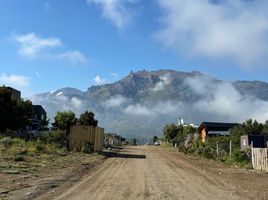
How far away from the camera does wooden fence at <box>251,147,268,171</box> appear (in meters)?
31.8

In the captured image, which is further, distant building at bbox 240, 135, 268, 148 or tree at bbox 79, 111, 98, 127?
tree at bbox 79, 111, 98, 127

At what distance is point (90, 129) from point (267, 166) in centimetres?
2301

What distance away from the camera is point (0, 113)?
64.9 meters

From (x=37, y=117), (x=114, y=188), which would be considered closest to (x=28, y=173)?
(x=114, y=188)

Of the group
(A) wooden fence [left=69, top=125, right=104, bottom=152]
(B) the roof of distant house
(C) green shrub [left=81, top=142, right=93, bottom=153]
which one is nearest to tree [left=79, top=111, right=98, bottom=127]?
(B) the roof of distant house

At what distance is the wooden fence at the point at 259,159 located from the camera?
31.8m

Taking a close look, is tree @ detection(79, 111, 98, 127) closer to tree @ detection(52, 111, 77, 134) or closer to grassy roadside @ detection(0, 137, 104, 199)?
tree @ detection(52, 111, 77, 134)

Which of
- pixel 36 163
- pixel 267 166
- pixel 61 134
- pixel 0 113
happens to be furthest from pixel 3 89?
pixel 267 166

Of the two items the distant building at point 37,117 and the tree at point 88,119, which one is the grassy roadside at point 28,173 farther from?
the distant building at point 37,117

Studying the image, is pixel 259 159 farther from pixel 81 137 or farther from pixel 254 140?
pixel 81 137

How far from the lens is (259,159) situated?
32.7 m

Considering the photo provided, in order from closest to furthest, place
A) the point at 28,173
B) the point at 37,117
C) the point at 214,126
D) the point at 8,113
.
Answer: the point at 28,173 → the point at 8,113 → the point at 214,126 → the point at 37,117

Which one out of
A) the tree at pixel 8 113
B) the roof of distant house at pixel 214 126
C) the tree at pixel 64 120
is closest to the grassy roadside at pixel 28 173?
the tree at pixel 8 113

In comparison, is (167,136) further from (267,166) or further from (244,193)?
(244,193)
